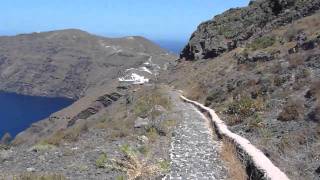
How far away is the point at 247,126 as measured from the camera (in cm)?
2684

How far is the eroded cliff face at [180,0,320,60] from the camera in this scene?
220 ft

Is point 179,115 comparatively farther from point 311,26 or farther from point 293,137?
point 311,26

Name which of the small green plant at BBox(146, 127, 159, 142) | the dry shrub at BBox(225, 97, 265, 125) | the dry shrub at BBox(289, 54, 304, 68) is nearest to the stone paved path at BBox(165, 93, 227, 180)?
the small green plant at BBox(146, 127, 159, 142)

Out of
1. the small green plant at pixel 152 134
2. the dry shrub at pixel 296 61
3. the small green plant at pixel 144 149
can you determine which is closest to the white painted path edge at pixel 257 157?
the small green plant at pixel 152 134

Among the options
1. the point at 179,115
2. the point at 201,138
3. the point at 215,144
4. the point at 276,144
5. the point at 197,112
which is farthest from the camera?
the point at 197,112

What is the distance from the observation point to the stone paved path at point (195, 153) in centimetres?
1789

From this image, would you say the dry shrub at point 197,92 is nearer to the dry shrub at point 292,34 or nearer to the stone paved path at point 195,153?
the dry shrub at point 292,34

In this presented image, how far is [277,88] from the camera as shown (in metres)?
33.0

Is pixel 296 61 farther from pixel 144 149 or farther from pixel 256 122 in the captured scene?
pixel 144 149

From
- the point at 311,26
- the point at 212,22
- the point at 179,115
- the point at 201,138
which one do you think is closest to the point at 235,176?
the point at 201,138

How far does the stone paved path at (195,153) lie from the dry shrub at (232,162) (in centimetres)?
22

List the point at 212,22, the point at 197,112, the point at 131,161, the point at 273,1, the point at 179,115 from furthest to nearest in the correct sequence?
the point at 212,22 → the point at 273,1 → the point at 197,112 → the point at 179,115 → the point at 131,161

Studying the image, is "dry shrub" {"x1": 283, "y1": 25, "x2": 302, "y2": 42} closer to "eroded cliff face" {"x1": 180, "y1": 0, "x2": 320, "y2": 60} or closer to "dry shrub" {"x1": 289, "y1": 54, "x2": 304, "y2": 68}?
"eroded cliff face" {"x1": 180, "y1": 0, "x2": 320, "y2": 60}

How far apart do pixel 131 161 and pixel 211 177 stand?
8.78 ft
